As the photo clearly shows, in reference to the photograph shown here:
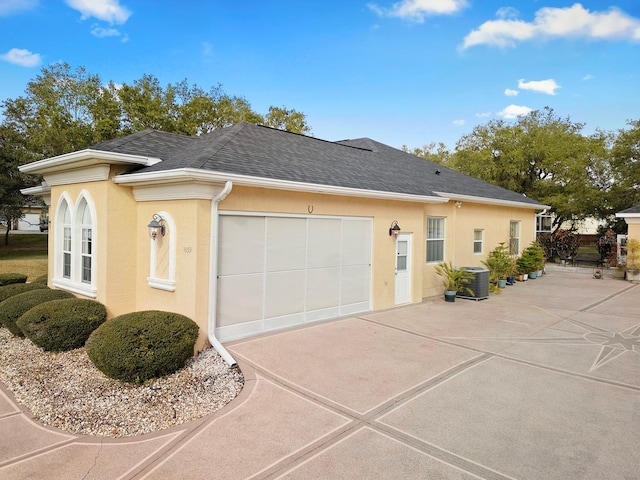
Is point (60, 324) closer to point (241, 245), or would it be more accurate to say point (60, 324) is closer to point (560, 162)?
point (241, 245)

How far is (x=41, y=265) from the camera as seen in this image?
20.2 meters

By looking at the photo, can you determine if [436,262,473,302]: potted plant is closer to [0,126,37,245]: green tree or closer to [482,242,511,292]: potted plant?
[482,242,511,292]: potted plant

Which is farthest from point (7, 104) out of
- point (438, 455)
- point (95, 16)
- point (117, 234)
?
point (438, 455)

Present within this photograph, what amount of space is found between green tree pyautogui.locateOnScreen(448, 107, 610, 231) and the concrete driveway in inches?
808

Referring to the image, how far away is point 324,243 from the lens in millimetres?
8742

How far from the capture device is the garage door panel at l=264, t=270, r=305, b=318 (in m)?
7.76

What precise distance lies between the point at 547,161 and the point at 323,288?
2302 centimetres

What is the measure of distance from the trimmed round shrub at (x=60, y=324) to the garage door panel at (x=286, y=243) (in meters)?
3.37

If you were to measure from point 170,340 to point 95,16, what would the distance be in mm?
16233

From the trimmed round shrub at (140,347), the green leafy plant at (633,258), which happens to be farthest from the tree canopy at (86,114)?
the green leafy plant at (633,258)

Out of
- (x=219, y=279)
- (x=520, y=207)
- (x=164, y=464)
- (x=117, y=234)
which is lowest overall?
(x=164, y=464)

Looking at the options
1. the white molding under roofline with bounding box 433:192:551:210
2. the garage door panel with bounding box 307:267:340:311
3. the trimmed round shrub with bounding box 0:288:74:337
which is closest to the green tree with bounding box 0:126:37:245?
the trimmed round shrub with bounding box 0:288:74:337

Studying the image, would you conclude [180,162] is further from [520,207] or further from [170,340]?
[520,207]

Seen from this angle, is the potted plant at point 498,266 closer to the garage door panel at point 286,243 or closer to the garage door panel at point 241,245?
the garage door panel at point 286,243
